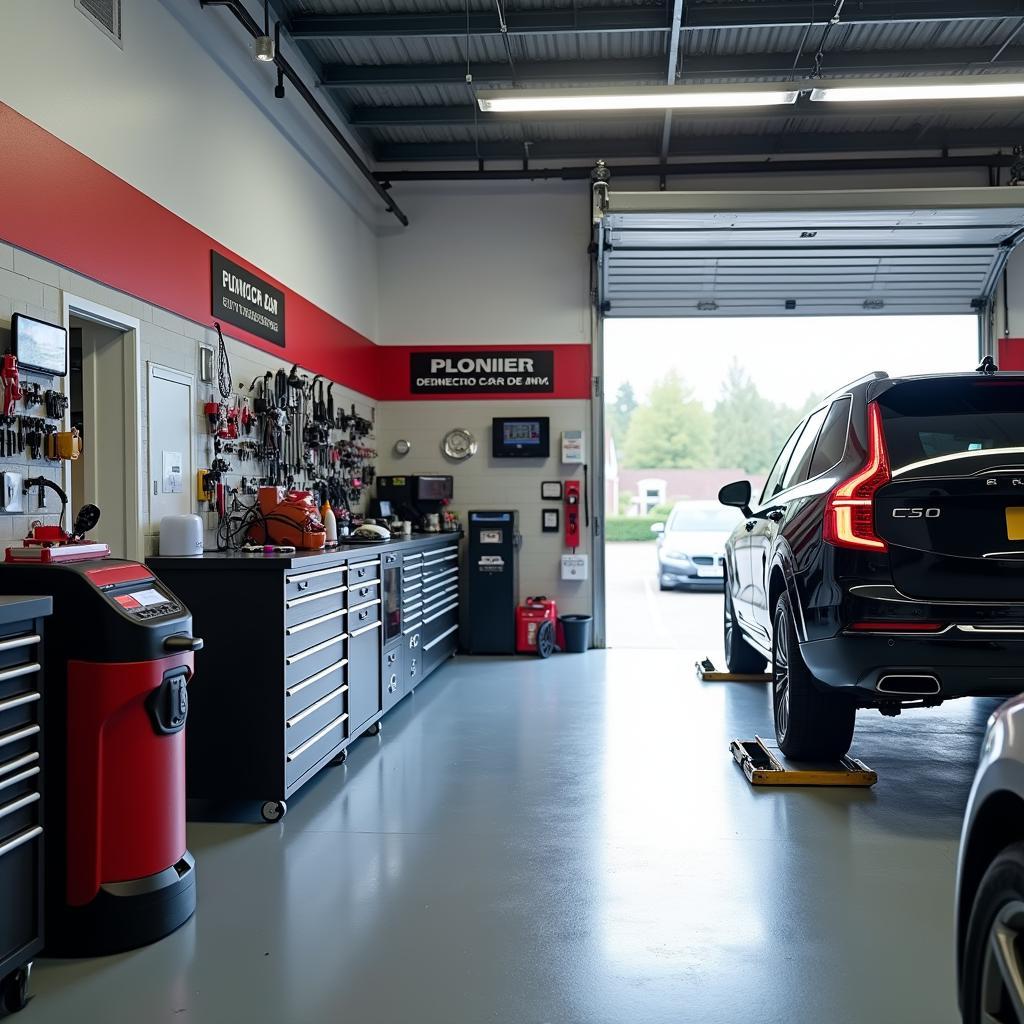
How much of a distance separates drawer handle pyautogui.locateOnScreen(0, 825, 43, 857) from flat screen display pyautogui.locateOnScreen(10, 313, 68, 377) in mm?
1533

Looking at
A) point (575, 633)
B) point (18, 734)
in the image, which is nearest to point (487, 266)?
point (575, 633)

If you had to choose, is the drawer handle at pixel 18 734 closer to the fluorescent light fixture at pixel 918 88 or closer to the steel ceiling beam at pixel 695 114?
the fluorescent light fixture at pixel 918 88

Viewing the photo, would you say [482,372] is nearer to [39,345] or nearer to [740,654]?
[740,654]

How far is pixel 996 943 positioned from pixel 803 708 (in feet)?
8.16

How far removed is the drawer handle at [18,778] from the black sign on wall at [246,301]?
286cm

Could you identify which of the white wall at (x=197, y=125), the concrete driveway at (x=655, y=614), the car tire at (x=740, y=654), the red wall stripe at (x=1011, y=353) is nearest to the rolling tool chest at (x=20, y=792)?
the white wall at (x=197, y=125)

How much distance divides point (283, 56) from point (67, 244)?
9.59 feet

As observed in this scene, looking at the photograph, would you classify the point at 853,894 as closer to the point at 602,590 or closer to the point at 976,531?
the point at 976,531

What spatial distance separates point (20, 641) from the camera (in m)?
2.10

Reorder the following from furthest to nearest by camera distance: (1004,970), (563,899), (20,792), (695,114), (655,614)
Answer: (655,614)
(695,114)
(563,899)
(20,792)
(1004,970)

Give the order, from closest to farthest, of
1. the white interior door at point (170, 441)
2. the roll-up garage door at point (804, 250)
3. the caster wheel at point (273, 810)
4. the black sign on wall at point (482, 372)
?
the caster wheel at point (273, 810), the white interior door at point (170, 441), the roll-up garage door at point (804, 250), the black sign on wall at point (482, 372)

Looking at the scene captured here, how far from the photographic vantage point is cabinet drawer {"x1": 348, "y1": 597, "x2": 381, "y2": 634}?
13.8 ft

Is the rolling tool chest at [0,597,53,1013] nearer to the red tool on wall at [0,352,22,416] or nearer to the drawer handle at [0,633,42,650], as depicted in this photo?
the drawer handle at [0,633,42,650]

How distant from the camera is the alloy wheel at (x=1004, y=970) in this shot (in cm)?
119
